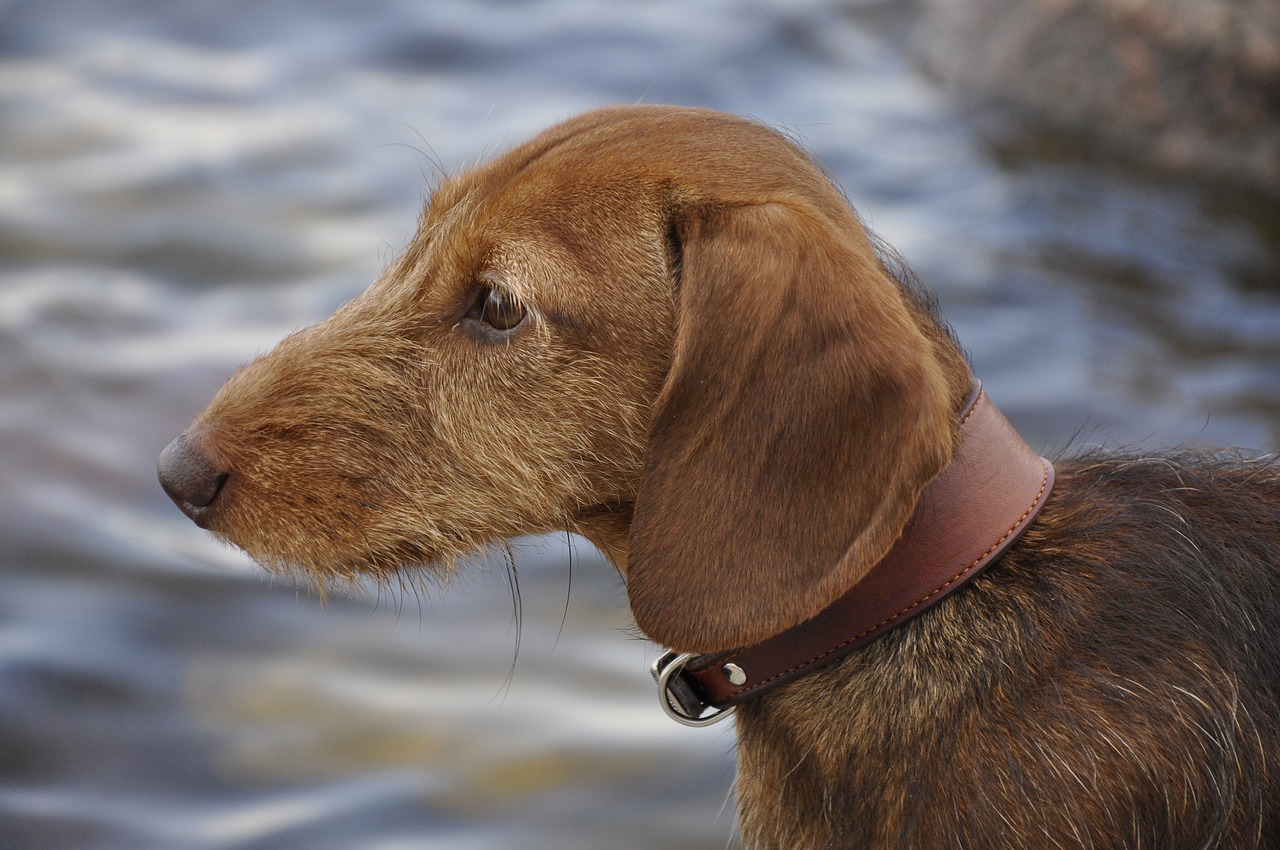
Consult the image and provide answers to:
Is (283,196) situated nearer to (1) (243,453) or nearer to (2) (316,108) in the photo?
(2) (316,108)

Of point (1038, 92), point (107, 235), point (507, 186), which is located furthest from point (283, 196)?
point (507, 186)

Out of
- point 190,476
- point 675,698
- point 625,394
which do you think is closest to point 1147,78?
point 625,394

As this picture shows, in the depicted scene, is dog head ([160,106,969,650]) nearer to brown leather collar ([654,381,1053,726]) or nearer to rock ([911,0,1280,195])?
brown leather collar ([654,381,1053,726])

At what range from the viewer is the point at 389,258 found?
251 inches

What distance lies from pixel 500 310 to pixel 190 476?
75 centimetres

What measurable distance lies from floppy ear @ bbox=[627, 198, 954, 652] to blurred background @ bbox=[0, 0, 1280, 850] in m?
0.90

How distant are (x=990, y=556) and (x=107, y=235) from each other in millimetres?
5978

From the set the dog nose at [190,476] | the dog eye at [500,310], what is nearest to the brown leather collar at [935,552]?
the dog eye at [500,310]

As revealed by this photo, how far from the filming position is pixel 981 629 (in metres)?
2.99

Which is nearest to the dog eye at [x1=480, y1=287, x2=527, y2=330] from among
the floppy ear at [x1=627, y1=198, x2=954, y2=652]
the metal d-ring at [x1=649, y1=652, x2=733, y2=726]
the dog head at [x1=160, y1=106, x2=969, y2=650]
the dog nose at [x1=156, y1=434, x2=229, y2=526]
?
the dog head at [x1=160, y1=106, x2=969, y2=650]

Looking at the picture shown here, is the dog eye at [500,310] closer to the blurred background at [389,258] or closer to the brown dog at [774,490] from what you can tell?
the brown dog at [774,490]

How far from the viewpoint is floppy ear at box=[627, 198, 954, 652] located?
266 centimetres

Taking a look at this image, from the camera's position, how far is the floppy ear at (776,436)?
266cm

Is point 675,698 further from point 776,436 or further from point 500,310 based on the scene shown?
point 500,310
